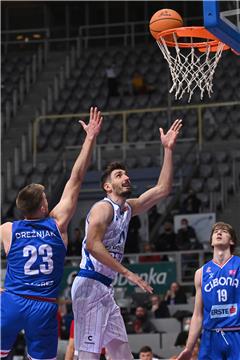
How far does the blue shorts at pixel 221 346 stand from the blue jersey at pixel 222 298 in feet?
0.26

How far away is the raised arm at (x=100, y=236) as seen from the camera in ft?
26.2

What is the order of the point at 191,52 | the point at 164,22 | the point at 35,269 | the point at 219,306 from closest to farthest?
the point at 35,269 < the point at 219,306 < the point at 164,22 < the point at 191,52

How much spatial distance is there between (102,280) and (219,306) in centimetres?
111

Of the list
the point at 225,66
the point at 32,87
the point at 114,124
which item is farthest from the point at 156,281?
the point at 32,87

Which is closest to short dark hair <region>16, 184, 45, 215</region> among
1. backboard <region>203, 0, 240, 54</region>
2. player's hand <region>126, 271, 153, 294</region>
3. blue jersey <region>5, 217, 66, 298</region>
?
blue jersey <region>5, 217, 66, 298</region>

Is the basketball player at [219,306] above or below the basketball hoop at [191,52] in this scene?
below

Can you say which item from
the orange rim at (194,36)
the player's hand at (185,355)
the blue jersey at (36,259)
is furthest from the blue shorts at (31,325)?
the orange rim at (194,36)

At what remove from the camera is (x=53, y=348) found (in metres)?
8.06

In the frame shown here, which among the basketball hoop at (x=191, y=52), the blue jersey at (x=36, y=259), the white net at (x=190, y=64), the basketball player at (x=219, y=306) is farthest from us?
the white net at (x=190, y=64)

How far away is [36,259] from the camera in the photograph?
8133 mm

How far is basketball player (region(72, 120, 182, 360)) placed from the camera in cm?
827

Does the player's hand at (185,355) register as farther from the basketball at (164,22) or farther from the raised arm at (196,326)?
the basketball at (164,22)

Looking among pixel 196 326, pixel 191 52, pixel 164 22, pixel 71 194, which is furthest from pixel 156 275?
pixel 71 194

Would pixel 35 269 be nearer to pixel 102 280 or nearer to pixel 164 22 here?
pixel 102 280
